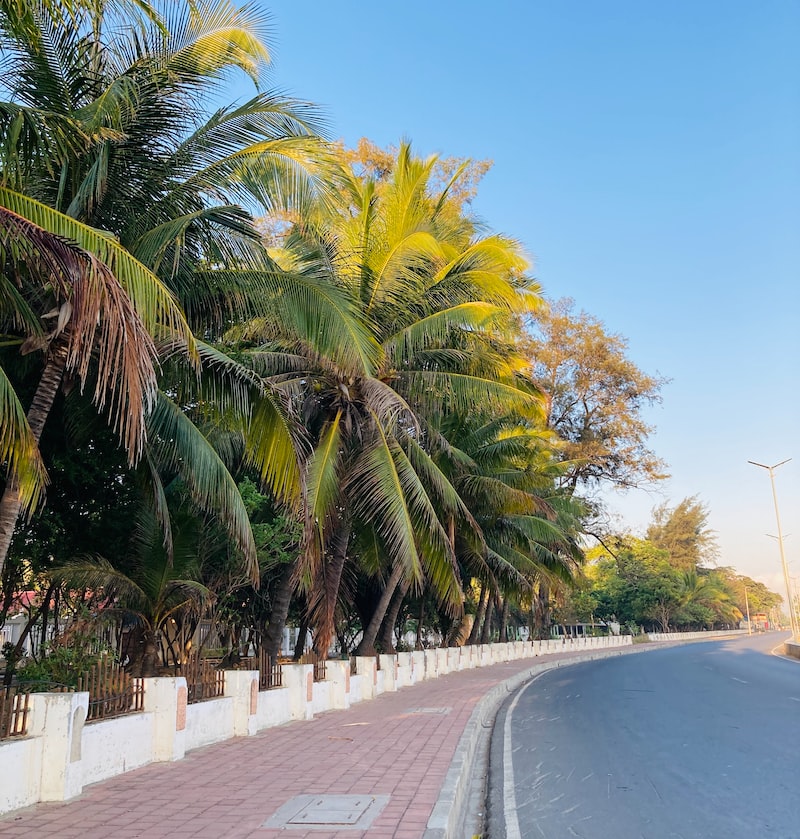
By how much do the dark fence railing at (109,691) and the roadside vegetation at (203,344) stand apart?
0.90 metres

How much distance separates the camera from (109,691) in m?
8.54

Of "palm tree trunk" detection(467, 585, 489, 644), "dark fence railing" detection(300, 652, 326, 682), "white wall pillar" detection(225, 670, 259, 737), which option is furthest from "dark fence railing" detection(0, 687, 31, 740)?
"palm tree trunk" detection(467, 585, 489, 644)

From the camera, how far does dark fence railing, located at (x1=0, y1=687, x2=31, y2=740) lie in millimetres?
6867

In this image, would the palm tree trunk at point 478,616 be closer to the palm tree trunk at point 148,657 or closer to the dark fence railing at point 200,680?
the palm tree trunk at point 148,657

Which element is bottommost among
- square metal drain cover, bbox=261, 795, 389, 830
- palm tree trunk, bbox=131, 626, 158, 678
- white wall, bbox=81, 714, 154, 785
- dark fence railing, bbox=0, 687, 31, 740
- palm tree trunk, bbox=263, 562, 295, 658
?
square metal drain cover, bbox=261, 795, 389, 830

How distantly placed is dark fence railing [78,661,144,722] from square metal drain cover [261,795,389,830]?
2332mm

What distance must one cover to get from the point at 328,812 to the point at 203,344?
19.7 feet

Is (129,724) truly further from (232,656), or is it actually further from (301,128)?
(232,656)

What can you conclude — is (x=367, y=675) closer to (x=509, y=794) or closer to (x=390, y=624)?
(x=390, y=624)

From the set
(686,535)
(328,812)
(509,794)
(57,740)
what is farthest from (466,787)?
(686,535)

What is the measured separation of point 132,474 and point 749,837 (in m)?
9.57

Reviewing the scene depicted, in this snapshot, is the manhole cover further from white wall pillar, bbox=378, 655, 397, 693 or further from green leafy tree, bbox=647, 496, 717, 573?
green leafy tree, bbox=647, 496, 717, 573

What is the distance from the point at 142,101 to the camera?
1037 cm

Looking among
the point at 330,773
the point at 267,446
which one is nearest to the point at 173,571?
the point at 267,446
